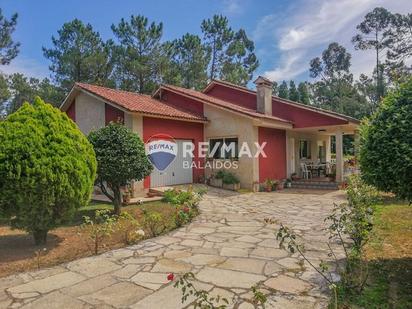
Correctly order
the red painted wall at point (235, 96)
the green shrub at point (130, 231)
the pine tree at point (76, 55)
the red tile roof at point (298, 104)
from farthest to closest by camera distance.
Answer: the pine tree at point (76, 55) → the red painted wall at point (235, 96) → the red tile roof at point (298, 104) → the green shrub at point (130, 231)

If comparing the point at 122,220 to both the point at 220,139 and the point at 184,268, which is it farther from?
the point at 220,139

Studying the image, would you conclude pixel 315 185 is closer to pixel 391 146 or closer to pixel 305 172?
pixel 305 172

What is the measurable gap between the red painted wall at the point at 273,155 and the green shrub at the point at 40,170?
436 inches

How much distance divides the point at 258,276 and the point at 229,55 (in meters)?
34.7

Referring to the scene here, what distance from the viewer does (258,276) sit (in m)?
4.85

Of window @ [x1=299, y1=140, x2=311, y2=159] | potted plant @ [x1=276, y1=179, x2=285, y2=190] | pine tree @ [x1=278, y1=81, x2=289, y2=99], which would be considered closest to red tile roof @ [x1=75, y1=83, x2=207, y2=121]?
potted plant @ [x1=276, y1=179, x2=285, y2=190]

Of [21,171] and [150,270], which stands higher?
[21,171]

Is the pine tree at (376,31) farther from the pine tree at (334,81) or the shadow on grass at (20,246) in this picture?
the shadow on grass at (20,246)

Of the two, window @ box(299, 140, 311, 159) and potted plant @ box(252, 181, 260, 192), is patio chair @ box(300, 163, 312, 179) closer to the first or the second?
window @ box(299, 140, 311, 159)

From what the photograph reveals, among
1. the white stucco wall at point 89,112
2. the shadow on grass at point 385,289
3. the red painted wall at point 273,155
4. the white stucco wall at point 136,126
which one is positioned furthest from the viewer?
the red painted wall at point 273,155

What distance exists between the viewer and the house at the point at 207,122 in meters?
15.0

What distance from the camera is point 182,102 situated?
18625 mm

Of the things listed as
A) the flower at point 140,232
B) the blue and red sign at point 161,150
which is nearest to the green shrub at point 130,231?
the flower at point 140,232

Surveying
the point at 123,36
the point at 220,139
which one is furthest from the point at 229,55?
the point at 220,139
